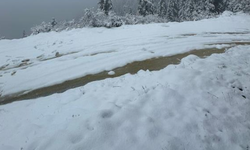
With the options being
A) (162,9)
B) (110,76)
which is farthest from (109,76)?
(162,9)

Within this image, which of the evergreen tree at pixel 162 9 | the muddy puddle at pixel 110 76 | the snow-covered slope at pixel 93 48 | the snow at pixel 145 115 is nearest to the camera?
the snow at pixel 145 115

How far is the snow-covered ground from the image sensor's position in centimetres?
342

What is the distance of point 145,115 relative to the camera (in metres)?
4.00

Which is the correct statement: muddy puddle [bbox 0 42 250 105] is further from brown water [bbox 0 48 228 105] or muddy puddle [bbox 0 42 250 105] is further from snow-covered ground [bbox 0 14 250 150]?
snow-covered ground [bbox 0 14 250 150]

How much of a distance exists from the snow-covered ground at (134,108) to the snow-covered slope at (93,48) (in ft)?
0.35

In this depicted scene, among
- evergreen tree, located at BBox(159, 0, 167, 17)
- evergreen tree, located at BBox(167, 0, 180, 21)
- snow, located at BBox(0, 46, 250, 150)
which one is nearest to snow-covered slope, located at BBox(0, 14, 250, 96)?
snow, located at BBox(0, 46, 250, 150)

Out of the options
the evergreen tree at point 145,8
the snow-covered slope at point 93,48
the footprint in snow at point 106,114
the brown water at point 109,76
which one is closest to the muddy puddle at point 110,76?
the brown water at point 109,76

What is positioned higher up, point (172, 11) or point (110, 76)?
point (172, 11)

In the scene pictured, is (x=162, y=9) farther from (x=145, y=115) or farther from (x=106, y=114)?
(x=106, y=114)

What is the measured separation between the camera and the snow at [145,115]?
3400mm

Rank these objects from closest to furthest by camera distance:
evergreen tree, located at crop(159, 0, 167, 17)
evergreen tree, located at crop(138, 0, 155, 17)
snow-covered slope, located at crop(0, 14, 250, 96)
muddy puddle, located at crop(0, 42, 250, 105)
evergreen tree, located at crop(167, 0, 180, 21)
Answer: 1. muddy puddle, located at crop(0, 42, 250, 105)
2. snow-covered slope, located at crop(0, 14, 250, 96)
3. evergreen tree, located at crop(138, 0, 155, 17)
4. evergreen tree, located at crop(167, 0, 180, 21)
5. evergreen tree, located at crop(159, 0, 167, 17)

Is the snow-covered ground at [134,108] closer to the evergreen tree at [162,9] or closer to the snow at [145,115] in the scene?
the snow at [145,115]

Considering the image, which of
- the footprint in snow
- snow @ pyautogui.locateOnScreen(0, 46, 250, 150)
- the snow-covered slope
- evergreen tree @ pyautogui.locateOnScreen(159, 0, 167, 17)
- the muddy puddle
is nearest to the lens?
snow @ pyautogui.locateOnScreen(0, 46, 250, 150)

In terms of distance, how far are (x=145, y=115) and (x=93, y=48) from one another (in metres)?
8.20
